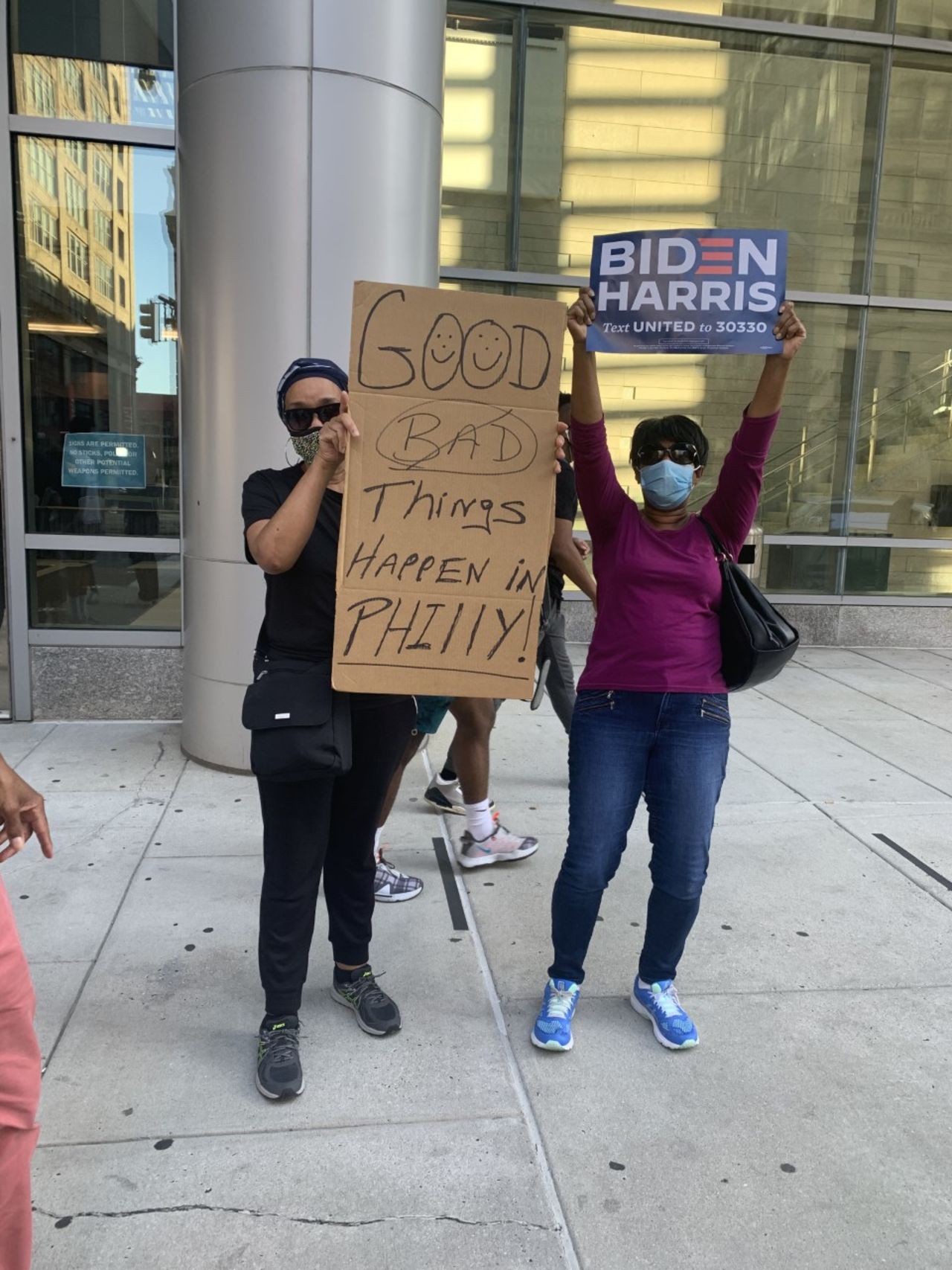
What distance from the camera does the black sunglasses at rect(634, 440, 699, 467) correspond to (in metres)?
2.51

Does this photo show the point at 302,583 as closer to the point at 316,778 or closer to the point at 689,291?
the point at 316,778

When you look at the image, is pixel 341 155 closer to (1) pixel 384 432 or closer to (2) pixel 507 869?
(1) pixel 384 432

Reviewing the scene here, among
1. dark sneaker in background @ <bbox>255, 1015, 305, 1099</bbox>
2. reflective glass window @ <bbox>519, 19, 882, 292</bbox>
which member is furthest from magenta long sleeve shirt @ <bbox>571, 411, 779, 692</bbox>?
reflective glass window @ <bbox>519, 19, 882, 292</bbox>

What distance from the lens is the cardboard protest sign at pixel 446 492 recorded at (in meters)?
2.24

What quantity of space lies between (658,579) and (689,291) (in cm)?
74

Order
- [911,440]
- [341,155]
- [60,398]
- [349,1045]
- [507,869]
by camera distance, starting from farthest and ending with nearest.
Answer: [911,440] → [60,398] → [341,155] → [507,869] → [349,1045]

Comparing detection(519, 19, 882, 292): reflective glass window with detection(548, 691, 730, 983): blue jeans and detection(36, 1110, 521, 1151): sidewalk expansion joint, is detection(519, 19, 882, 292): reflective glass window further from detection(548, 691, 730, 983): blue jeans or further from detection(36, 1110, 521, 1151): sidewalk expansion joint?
detection(36, 1110, 521, 1151): sidewalk expansion joint

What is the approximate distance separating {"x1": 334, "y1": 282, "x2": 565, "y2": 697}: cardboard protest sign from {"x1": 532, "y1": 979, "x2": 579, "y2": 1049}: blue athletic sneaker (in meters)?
0.92

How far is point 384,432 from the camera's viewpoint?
7.40 feet

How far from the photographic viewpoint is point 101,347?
5516 mm

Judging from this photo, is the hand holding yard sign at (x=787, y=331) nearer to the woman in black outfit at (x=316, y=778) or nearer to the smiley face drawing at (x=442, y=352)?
the smiley face drawing at (x=442, y=352)

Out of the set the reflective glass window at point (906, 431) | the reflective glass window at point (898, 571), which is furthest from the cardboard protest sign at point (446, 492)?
the reflective glass window at point (906, 431)

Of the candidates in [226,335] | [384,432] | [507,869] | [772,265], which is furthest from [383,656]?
[226,335]

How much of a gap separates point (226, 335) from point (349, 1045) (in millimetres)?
3203
